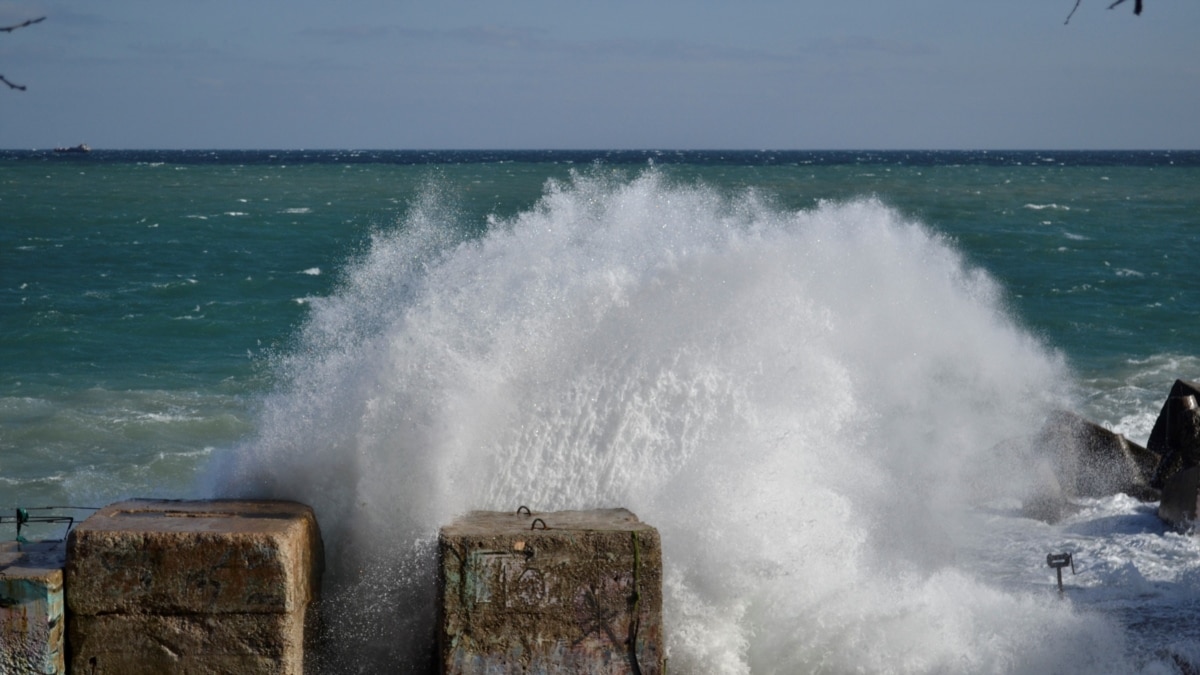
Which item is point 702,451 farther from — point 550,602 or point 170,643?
point 170,643

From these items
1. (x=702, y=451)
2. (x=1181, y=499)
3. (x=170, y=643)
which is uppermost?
(x=702, y=451)

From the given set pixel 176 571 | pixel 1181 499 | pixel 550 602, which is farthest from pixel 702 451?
pixel 1181 499

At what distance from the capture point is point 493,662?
5020 millimetres

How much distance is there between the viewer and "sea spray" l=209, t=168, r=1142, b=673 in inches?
237

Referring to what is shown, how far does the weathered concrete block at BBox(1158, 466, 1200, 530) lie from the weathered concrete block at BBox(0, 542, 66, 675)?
749 cm

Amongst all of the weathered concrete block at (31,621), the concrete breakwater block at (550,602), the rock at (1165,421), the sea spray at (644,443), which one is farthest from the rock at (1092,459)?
the weathered concrete block at (31,621)

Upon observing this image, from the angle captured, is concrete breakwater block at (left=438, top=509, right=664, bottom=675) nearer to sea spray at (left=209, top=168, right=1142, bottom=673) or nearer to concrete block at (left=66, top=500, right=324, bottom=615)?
concrete block at (left=66, top=500, right=324, bottom=615)

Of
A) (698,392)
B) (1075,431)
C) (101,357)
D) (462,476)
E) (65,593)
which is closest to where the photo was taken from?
(65,593)

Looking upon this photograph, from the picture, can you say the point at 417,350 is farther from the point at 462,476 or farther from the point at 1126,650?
the point at 1126,650

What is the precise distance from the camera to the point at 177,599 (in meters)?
5.02

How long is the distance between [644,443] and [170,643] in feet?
7.42

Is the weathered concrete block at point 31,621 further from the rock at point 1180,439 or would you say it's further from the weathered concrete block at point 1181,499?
the rock at point 1180,439

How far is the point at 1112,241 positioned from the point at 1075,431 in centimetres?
2475

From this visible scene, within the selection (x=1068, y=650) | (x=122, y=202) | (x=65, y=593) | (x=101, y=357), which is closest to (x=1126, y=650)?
(x=1068, y=650)
